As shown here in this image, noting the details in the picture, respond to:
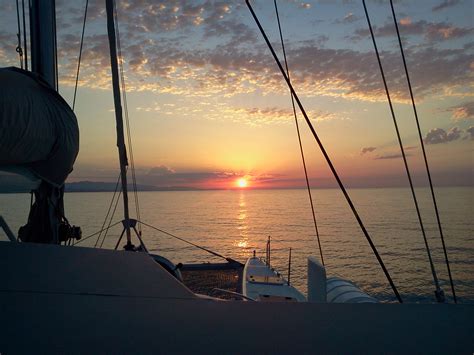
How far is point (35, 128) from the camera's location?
443 cm

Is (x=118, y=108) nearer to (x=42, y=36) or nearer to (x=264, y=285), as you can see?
(x=42, y=36)

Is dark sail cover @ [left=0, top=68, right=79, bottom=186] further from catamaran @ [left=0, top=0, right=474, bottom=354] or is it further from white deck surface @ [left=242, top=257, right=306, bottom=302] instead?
white deck surface @ [left=242, top=257, right=306, bottom=302]

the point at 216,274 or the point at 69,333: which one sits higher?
the point at 69,333

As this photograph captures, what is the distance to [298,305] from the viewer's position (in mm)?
2184

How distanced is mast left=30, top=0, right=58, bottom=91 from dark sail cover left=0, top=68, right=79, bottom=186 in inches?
92.5

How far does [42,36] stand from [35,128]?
3.99m

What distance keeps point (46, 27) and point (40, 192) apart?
3506mm

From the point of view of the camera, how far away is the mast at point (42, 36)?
718 cm

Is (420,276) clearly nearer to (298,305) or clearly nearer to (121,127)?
(121,127)

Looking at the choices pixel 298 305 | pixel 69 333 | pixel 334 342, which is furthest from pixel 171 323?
pixel 334 342

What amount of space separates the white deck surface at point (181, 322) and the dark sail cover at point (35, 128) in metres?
1.99

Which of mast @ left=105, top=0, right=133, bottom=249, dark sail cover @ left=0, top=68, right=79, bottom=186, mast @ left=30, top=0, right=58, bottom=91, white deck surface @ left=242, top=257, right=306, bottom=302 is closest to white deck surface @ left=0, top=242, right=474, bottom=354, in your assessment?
dark sail cover @ left=0, top=68, right=79, bottom=186

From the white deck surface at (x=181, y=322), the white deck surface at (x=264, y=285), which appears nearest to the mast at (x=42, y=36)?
the white deck surface at (x=181, y=322)

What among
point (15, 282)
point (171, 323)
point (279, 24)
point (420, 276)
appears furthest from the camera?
point (420, 276)
